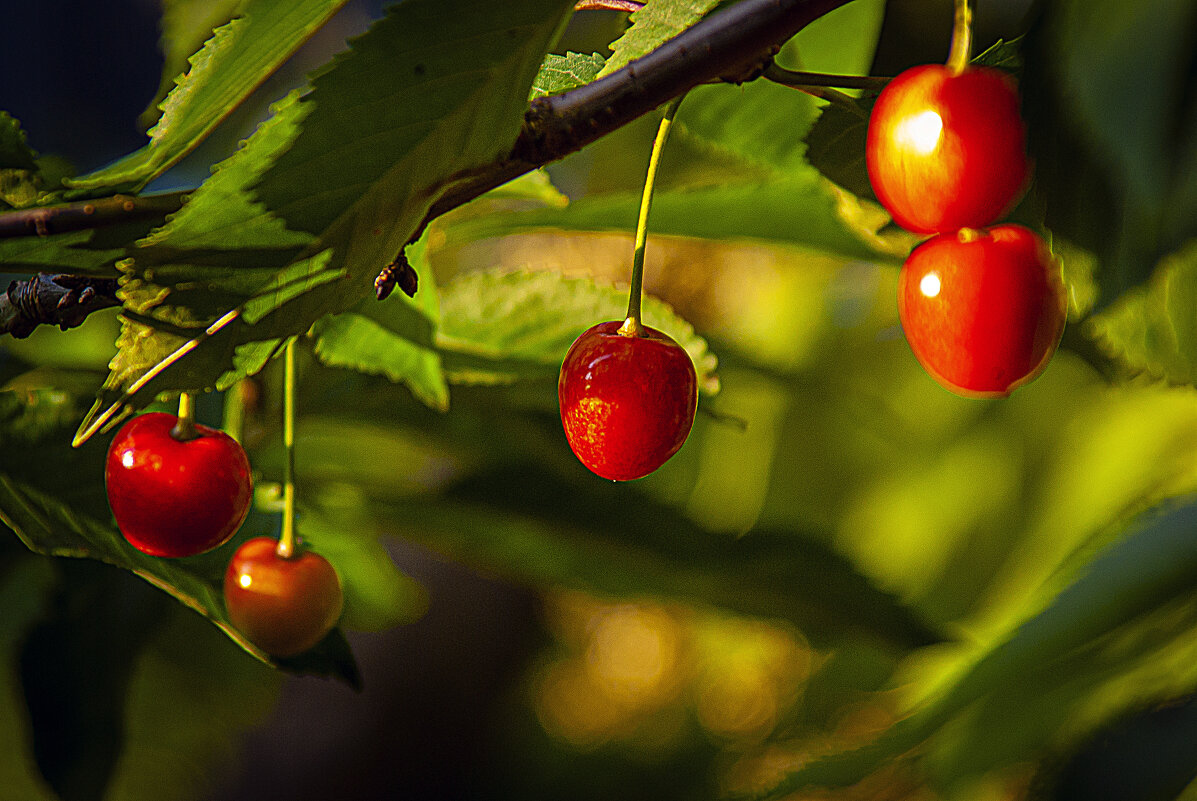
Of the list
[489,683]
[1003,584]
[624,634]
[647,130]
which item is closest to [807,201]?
[647,130]

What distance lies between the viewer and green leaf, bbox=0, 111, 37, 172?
333mm

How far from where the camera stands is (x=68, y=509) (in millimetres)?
481

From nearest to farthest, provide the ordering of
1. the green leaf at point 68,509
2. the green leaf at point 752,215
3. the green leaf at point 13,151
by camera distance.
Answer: the green leaf at point 13,151 → the green leaf at point 68,509 → the green leaf at point 752,215

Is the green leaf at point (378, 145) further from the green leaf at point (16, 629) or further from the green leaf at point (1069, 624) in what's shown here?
the green leaf at point (16, 629)

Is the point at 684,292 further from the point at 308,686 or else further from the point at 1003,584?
the point at 308,686

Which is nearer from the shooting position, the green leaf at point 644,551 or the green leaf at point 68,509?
the green leaf at point 68,509

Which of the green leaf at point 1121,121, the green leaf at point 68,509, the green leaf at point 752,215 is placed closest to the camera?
the green leaf at point 1121,121

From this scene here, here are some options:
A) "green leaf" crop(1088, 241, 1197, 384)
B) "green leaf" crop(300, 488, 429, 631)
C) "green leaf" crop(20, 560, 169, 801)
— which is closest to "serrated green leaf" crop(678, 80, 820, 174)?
"green leaf" crop(1088, 241, 1197, 384)

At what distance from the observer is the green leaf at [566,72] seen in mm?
397

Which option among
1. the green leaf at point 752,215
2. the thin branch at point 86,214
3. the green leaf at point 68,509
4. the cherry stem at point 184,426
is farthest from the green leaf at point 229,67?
the green leaf at point 752,215

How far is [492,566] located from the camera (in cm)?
75

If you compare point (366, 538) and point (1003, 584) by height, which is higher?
point (1003, 584)

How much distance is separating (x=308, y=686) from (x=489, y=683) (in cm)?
31

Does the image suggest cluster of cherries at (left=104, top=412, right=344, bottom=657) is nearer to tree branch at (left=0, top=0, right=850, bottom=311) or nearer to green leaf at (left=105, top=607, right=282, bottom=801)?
tree branch at (left=0, top=0, right=850, bottom=311)
